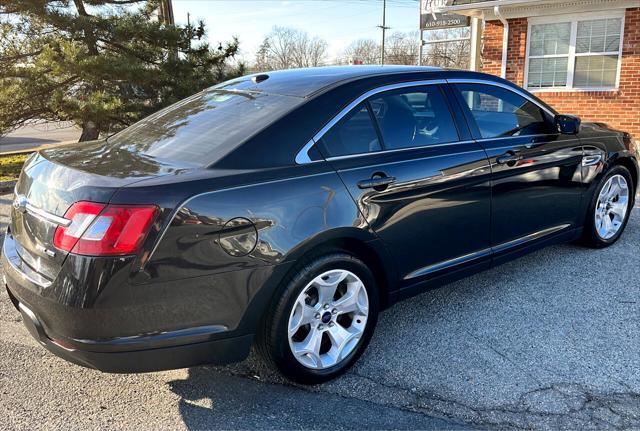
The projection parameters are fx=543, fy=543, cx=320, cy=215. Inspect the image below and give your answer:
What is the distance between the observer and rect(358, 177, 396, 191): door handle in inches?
117

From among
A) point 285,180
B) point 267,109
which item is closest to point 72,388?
point 285,180

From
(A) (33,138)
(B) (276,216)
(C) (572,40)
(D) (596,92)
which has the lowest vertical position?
(A) (33,138)

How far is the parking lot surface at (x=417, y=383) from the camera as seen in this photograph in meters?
2.65

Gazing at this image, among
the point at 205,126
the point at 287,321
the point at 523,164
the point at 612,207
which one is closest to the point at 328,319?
the point at 287,321

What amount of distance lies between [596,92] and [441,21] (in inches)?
349

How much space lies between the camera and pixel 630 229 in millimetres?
5645

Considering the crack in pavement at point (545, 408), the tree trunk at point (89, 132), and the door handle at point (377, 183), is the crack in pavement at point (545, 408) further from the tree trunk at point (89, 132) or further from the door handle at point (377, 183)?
the tree trunk at point (89, 132)

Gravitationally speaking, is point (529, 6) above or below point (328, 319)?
above

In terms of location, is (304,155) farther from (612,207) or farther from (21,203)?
(612,207)

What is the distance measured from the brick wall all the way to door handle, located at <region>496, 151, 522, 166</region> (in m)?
8.49

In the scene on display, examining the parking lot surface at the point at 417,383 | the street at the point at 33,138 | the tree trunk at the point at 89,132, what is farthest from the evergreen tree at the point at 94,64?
the parking lot surface at the point at 417,383

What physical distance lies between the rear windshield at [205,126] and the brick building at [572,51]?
9.48m

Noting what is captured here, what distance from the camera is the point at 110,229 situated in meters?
2.27

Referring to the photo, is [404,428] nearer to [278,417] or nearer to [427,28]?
[278,417]
